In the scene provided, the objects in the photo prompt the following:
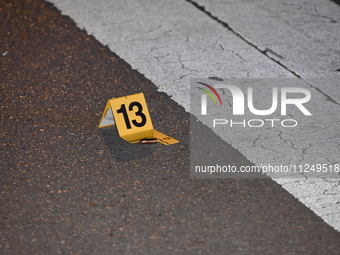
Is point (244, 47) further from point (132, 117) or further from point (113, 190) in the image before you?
point (113, 190)

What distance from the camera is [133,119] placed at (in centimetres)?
479

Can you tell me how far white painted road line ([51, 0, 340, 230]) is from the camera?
15.7ft

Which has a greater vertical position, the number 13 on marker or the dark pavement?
the number 13 on marker

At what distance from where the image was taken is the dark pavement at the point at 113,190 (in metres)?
3.72

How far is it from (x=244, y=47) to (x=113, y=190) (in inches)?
109

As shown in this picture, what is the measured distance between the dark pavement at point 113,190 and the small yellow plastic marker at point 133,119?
0.10 metres

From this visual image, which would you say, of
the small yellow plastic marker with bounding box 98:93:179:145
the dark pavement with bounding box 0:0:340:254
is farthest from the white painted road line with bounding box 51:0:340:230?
the small yellow plastic marker with bounding box 98:93:179:145

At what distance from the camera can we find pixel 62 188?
4227mm

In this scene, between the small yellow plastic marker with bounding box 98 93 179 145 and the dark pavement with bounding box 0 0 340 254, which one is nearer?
the dark pavement with bounding box 0 0 340 254

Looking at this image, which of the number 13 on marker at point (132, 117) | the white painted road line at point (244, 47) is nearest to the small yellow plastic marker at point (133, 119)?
the number 13 on marker at point (132, 117)

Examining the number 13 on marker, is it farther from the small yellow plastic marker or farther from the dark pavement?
the dark pavement

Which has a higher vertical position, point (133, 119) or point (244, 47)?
point (133, 119)

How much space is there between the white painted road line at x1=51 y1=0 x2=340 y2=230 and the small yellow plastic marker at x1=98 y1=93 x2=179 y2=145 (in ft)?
2.00

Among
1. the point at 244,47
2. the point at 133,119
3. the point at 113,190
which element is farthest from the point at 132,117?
the point at 244,47
